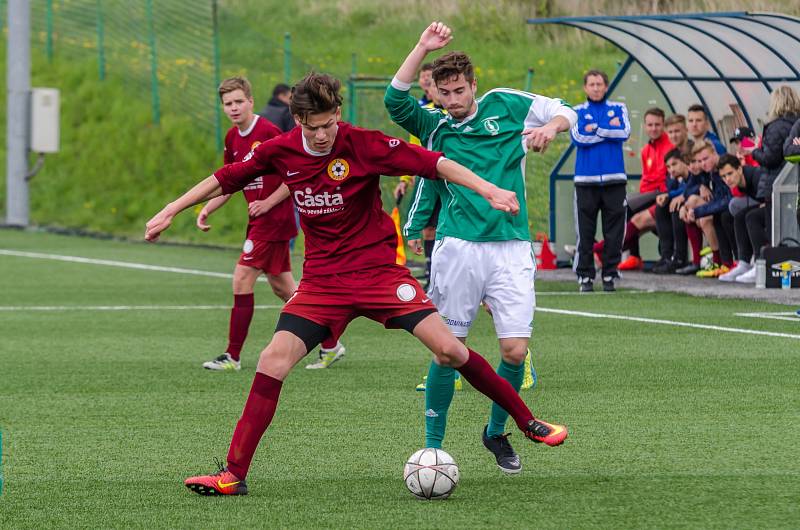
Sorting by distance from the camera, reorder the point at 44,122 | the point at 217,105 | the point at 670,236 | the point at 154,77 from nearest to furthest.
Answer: the point at 670,236 → the point at 44,122 → the point at 217,105 → the point at 154,77

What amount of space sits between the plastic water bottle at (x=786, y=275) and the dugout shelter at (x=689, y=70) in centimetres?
273

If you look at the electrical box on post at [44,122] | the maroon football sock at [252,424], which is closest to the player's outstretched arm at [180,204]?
the maroon football sock at [252,424]

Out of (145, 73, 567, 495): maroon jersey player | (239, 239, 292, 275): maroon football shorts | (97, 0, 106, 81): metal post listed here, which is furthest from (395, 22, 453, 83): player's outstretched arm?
(97, 0, 106, 81): metal post

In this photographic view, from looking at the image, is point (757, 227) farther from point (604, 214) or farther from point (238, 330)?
point (238, 330)

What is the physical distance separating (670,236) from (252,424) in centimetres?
1231

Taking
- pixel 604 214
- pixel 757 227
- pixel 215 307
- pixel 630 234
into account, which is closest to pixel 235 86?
→ pixel 215 307

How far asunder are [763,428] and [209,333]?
→ 6.21 meters

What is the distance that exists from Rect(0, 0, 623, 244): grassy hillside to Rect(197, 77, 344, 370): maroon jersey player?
12664 mm

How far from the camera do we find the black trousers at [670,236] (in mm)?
18125

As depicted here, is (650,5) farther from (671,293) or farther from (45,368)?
(45,368)

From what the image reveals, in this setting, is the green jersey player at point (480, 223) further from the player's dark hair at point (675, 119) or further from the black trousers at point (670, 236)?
the black trousers at point (670, 236)

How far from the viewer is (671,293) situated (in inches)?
643

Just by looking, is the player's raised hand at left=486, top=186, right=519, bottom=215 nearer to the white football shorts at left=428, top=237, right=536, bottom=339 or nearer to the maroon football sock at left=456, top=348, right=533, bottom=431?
the maroon football sock at left=456, top=348, right=533, bottom=431

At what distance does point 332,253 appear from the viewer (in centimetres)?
684
